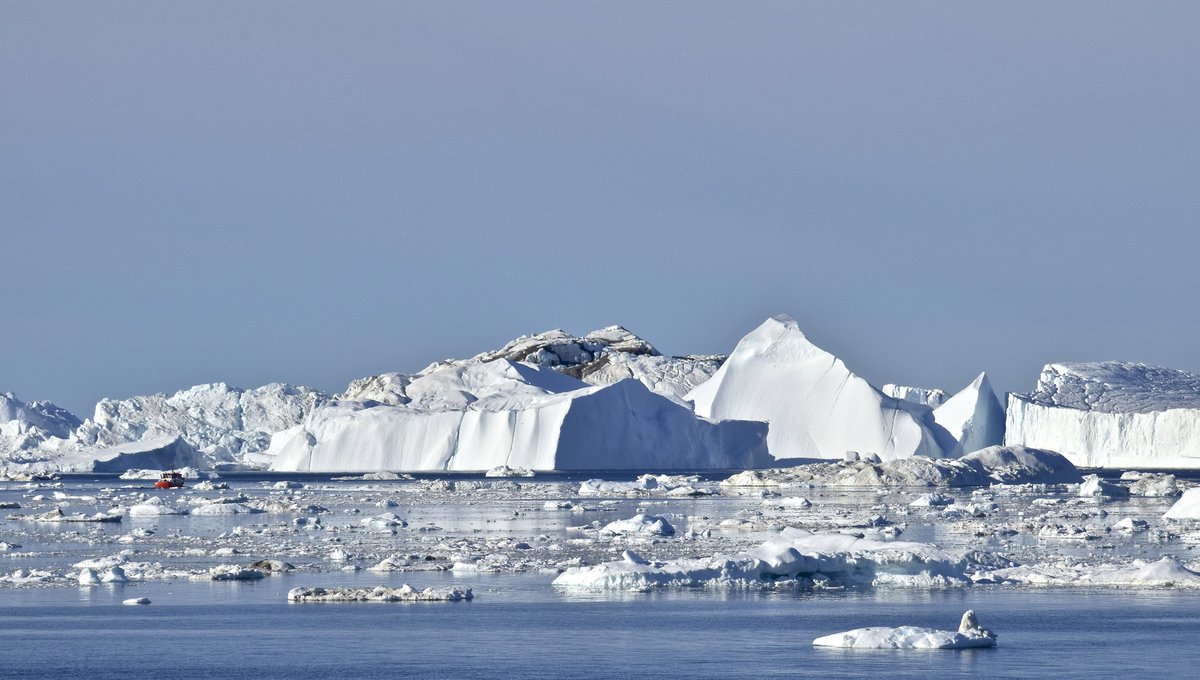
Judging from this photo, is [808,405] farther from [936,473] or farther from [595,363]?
[595,363]

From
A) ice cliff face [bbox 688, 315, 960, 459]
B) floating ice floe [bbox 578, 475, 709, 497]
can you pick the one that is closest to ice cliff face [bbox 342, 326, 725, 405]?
ice cliff face [bbox 688, 315, 960, 459]

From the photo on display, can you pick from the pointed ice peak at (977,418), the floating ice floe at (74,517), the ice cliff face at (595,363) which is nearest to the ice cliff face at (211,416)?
the ice cliff face at (595,363)

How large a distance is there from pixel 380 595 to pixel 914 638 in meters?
6.52

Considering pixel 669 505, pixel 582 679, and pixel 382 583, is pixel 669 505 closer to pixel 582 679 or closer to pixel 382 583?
pixel 382 583

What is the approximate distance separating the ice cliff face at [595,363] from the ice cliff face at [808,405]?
24.6 ft

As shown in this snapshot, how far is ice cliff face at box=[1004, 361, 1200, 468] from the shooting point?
6369 centimetres

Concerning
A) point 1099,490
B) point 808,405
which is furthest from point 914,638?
point 808,405

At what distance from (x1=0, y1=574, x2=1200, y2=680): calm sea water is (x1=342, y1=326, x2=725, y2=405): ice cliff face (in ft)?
182

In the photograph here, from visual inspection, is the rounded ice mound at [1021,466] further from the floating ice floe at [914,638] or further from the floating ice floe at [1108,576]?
the floating ice floe at [914,638]

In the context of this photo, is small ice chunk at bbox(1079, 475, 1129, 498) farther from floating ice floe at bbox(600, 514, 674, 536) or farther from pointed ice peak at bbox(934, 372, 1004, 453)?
pointed ice peak at bbox(934, 372, 1004, 453)

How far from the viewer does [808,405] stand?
214 ft

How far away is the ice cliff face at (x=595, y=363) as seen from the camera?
80.9 meters

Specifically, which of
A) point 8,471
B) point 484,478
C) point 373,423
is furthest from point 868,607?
point 8,471

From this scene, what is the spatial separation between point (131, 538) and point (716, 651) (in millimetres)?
16187
